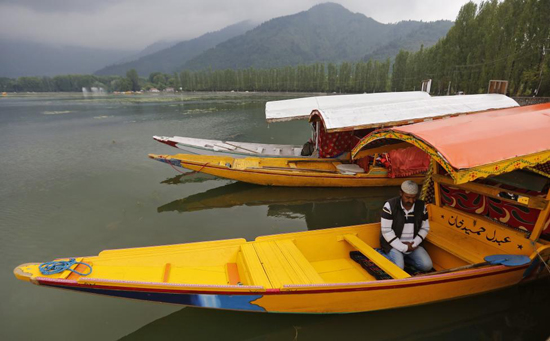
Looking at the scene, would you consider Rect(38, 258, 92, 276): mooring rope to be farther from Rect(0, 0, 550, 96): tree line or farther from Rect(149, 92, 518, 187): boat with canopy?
Rect(0, 0, 550, 96): tree line

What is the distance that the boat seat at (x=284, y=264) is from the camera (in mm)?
3604

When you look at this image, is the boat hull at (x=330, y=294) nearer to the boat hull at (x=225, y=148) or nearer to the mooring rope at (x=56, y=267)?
the mooring rope at (x=56, y=267)

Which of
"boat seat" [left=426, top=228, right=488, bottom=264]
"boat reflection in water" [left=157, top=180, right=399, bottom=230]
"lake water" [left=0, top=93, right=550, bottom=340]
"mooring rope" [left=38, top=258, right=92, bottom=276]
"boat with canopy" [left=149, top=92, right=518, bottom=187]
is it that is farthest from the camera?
"boat with canopy" [left=149, top=92, right=518, bottom=187]

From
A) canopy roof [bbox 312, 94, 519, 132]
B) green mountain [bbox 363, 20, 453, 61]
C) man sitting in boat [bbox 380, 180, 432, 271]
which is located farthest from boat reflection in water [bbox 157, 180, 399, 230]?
green mountain [bbox 363, 20, 453, 61]

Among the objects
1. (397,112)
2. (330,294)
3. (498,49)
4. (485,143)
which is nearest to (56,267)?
(330,294)

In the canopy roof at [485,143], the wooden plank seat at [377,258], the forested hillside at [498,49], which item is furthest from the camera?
the forested hillside at [498,49]

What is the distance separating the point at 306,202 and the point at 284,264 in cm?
511

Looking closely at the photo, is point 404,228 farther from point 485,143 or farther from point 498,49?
point 498,49

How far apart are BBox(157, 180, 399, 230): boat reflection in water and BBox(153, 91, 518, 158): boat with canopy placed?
1951mm

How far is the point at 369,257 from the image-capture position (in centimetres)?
421

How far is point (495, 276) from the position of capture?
4.04m

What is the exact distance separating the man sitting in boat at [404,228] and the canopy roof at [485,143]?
0.96 m

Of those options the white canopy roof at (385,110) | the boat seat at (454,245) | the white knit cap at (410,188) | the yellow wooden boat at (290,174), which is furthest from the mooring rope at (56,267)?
the white canopy roof at (385,110)

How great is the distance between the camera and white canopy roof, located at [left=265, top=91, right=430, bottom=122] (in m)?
10.2
